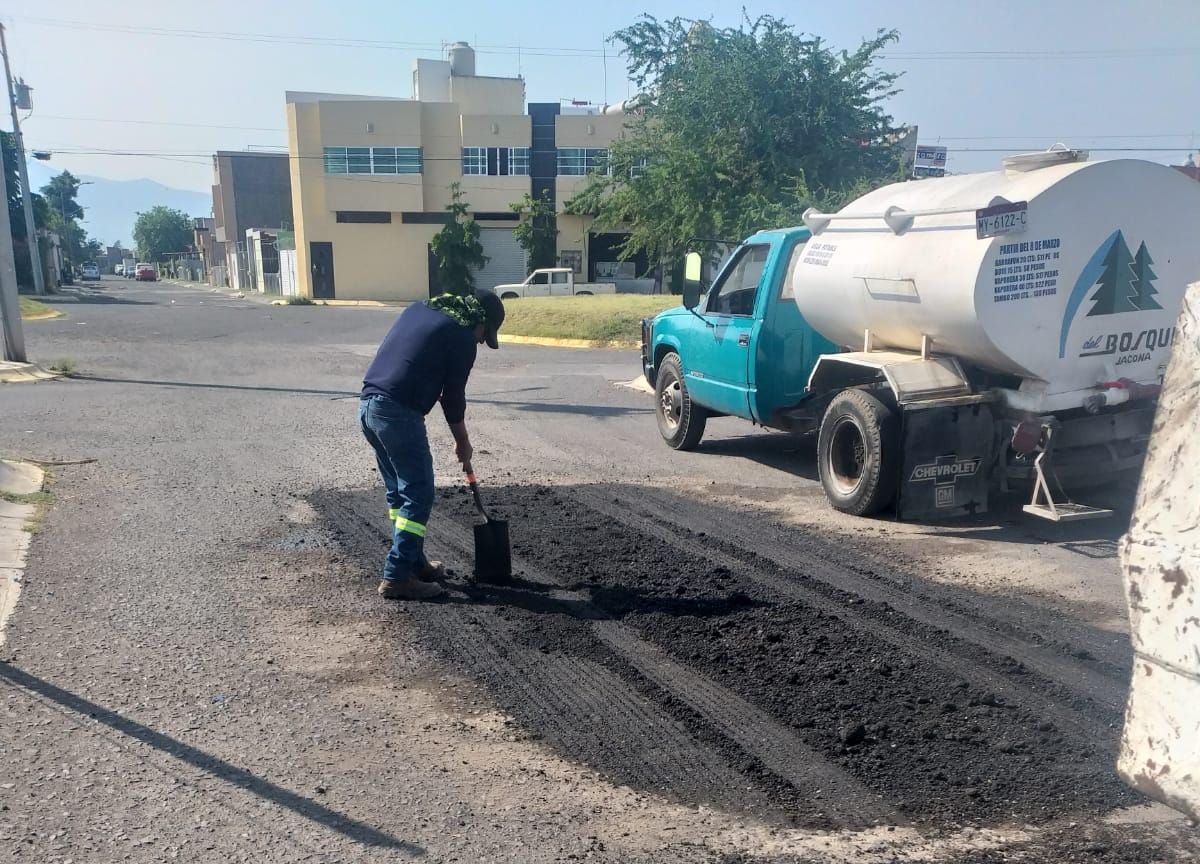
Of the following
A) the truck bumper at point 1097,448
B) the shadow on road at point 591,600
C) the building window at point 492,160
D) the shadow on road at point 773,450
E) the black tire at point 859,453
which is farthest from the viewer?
the building window at point 492,160

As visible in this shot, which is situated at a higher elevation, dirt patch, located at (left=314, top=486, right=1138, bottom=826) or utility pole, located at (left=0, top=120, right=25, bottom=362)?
utility pole, located at (left=0, top=120, right=25, bottom=362)

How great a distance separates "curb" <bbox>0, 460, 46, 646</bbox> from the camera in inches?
226

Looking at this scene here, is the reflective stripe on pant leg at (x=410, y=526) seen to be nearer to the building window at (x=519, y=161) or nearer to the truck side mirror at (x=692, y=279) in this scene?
the truck side mirror at (x=692, y=279)

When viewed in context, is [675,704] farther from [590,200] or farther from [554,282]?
[554,282]

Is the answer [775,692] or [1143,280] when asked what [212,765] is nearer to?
[775,692]

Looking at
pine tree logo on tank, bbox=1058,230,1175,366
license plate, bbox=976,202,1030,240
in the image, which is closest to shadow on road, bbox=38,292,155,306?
license plate, bbox=976,202,1030,240

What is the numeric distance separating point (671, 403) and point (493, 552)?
17.6 feet

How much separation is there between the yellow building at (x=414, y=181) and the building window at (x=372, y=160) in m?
0.05

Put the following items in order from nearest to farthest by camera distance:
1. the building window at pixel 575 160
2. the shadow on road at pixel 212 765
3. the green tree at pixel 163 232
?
the shadow on road at pixel 212 765 → the building window at pixel 575 160 → the green tree at pixel 163 232

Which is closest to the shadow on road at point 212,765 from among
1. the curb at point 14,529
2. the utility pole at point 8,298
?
the curb at point 14,529

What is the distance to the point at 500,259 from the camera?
5497 centimetres

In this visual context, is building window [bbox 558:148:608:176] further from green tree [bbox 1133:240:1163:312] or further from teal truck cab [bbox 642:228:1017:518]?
green tree [bbox 1133:240:1163:312]

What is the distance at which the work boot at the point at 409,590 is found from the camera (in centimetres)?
579

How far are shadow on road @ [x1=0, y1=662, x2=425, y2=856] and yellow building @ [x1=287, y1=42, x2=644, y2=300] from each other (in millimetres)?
49253
